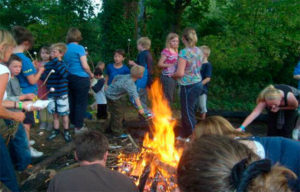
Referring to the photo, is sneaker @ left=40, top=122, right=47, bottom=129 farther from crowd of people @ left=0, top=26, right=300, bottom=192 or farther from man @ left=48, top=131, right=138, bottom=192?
man @ left=48, top=131, right=138, bottom=192

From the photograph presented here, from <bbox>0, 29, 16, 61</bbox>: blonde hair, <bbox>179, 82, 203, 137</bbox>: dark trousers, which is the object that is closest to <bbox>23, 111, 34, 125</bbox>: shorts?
<bbox>0, 29, 16, 61</bbox>: blonde hair

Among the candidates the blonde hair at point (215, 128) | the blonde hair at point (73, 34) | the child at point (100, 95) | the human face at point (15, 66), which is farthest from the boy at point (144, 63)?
the blonde hair at point (215, 128)

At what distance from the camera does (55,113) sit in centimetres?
548

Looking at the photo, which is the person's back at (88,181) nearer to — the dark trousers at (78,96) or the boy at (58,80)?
the boy at (58,80)

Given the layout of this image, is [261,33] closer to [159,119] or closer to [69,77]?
[159,119]

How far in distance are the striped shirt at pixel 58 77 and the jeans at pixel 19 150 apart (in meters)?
1.62

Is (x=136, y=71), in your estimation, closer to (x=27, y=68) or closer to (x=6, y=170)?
(x=27, y=68)

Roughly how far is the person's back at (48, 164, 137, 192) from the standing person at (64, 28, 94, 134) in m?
3.24

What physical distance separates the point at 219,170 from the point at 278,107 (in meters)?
3.47

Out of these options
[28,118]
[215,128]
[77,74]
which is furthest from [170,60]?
[215,128]

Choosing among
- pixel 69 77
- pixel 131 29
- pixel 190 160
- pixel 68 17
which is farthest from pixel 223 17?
pixel 190 160

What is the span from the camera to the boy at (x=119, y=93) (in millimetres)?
5516

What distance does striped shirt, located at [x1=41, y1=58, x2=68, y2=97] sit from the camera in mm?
5086

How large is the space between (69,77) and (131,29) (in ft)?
16.7
